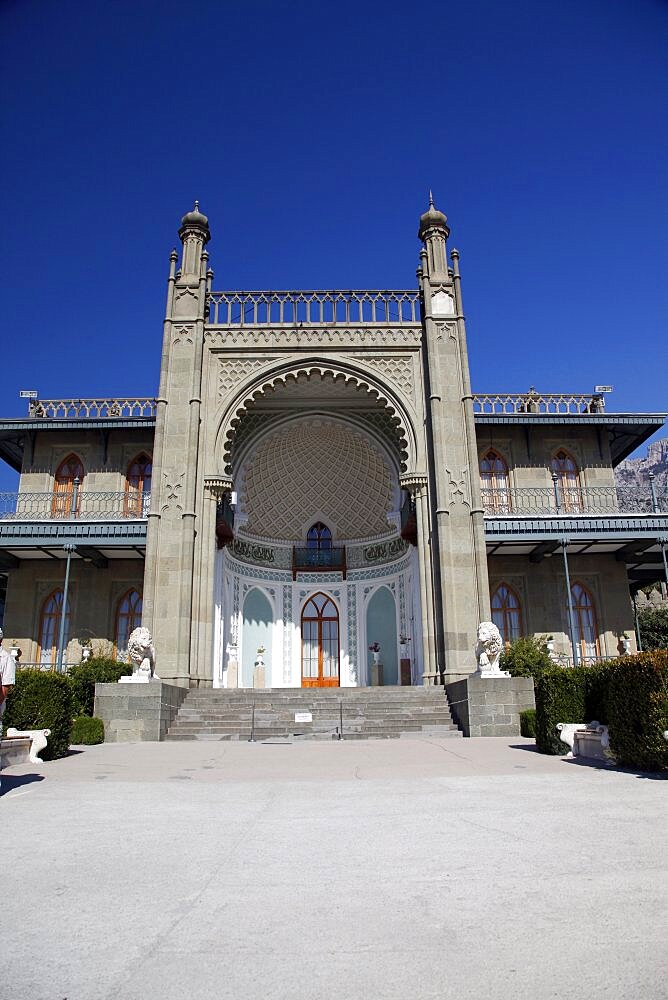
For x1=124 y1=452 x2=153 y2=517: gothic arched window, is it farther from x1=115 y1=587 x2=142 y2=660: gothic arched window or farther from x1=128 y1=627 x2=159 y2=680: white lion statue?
x1=128 y1=627 x2=159 y2=680: white lion statue

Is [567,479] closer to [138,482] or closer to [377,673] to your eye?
[377,673]

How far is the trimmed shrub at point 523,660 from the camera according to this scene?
574 inches

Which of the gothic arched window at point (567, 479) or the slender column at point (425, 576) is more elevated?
the gothic arched window at point (567, 479)

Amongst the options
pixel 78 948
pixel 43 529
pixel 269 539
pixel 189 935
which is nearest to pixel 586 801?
pixel 189 935

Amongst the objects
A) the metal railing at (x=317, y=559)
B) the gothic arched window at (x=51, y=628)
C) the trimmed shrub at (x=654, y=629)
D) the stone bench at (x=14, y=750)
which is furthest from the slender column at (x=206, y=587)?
the trimmed shrub at (x=654, y=629)

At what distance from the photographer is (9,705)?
9250 millimetres

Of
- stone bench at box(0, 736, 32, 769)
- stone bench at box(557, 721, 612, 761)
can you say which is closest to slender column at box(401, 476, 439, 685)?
stone bench at box(557, 721, 612, 761)

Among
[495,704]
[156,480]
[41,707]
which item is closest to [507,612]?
[495,704]

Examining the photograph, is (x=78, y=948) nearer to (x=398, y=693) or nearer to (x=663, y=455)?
(x=398, y=693)

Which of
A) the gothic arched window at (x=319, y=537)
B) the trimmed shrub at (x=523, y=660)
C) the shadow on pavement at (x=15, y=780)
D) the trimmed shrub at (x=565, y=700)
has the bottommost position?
the shadow on pavement at (x=15, y=780)

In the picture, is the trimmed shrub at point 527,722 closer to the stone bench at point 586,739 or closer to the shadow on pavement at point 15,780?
the stone bench at point 586,739

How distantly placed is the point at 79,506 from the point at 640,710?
18001 millimetres

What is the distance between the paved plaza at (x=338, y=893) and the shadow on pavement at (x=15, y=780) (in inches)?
24.5

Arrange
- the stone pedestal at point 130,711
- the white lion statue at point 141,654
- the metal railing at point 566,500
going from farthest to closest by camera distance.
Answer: the metal railing at point 566,500 < the white lion statue at point 141,654 < the stone pedestal at point 130,711
